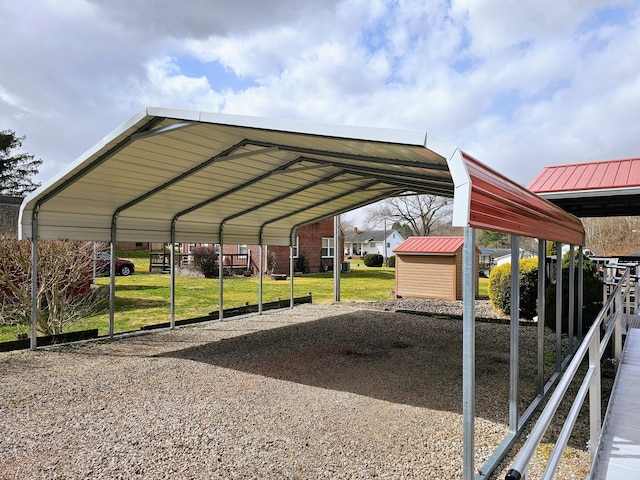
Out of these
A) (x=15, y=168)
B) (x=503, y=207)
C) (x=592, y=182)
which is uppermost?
(x=15, y=168)

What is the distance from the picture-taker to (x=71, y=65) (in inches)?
918

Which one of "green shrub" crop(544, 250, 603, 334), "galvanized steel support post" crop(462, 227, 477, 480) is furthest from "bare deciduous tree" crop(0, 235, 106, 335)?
"green shrub" crop(544, 250, 603, 334)

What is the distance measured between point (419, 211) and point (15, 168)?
112 ft

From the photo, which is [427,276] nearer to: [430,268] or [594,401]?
[430,268]

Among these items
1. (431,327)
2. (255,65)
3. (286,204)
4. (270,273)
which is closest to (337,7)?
(255,65)

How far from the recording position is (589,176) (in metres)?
7.23

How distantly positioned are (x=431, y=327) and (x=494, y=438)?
5.73 m

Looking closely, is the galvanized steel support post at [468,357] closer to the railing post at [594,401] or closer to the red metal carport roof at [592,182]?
the railing post at [594,401]

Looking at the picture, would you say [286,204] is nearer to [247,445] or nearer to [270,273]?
[247,445]

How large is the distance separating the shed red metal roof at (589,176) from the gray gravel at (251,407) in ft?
9.42

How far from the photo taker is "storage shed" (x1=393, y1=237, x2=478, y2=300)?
46.3 feet

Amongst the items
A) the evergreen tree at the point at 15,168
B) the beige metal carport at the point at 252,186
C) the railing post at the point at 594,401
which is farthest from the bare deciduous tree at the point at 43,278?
the evergreen tree at the point at 15,168

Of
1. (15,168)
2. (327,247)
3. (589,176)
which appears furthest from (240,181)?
(15,168)

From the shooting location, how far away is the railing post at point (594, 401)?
270 cm
